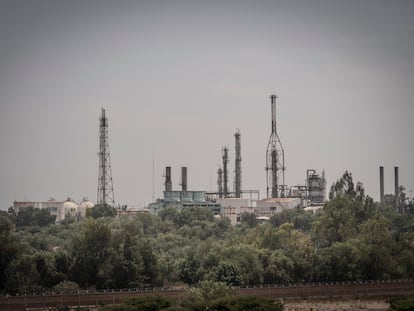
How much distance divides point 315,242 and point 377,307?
81.6ft

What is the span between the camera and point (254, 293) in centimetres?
5866

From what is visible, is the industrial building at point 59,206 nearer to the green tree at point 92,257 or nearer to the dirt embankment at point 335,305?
the green tree at point 92,257

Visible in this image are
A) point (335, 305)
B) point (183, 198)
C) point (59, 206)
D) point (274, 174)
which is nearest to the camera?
point (335, 305)

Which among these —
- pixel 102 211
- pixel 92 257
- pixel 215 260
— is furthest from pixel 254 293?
pixel 102 211

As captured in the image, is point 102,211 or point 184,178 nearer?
point 102,211

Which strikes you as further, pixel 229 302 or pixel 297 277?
pixel 297 277

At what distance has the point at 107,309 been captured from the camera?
47344 millimetres

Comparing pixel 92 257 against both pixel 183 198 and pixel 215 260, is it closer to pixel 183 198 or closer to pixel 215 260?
pixel 215 260

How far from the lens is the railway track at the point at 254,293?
177 ft

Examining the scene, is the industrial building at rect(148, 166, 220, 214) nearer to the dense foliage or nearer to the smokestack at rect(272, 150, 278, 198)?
the smokestack at rect(272, 150, 278, 198)

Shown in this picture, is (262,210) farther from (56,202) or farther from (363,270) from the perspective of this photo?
(363,270)

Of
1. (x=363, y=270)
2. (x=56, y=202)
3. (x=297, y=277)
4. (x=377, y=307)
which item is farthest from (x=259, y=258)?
(x=56, y=202)

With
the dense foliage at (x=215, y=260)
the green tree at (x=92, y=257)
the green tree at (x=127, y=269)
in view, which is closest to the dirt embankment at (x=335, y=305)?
the dense foliage at (x=215, y=260)

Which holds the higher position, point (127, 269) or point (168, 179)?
point (168, 179)
